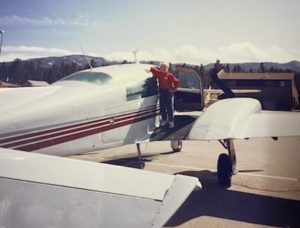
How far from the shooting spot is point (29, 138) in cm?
446

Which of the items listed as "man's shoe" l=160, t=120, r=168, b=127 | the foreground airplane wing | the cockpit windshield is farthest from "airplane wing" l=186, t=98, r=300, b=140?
the foreground airplane wing

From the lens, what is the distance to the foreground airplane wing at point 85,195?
1.69 m

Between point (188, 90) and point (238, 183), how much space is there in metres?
2.67

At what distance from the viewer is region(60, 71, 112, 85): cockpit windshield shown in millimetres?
6077

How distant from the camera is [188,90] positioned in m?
8.22

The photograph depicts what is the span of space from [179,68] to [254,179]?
3.16 metres

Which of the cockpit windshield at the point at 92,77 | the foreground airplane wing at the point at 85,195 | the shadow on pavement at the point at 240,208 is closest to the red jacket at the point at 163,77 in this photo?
the cockpit windshield at the point at 92,77

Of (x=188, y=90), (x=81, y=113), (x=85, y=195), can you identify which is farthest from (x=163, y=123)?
(x=85, y=195)

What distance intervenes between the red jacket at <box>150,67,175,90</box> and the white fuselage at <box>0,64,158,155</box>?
16 cm

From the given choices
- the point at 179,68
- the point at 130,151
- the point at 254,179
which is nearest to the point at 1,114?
the point at 179,68

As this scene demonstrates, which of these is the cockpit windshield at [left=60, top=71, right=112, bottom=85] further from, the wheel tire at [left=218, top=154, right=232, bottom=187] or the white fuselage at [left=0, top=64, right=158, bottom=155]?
the wheel tire at [left=218, top=154, right=232, bottom=187]

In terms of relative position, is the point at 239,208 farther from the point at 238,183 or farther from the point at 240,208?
the point at 238,183

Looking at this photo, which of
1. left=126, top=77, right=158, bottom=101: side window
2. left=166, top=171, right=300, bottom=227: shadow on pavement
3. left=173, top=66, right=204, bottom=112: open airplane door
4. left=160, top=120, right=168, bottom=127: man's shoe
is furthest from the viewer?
left=173, top=66, right=204, bottom=112: open airplane door

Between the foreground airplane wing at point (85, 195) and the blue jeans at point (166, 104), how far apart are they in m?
4.88
